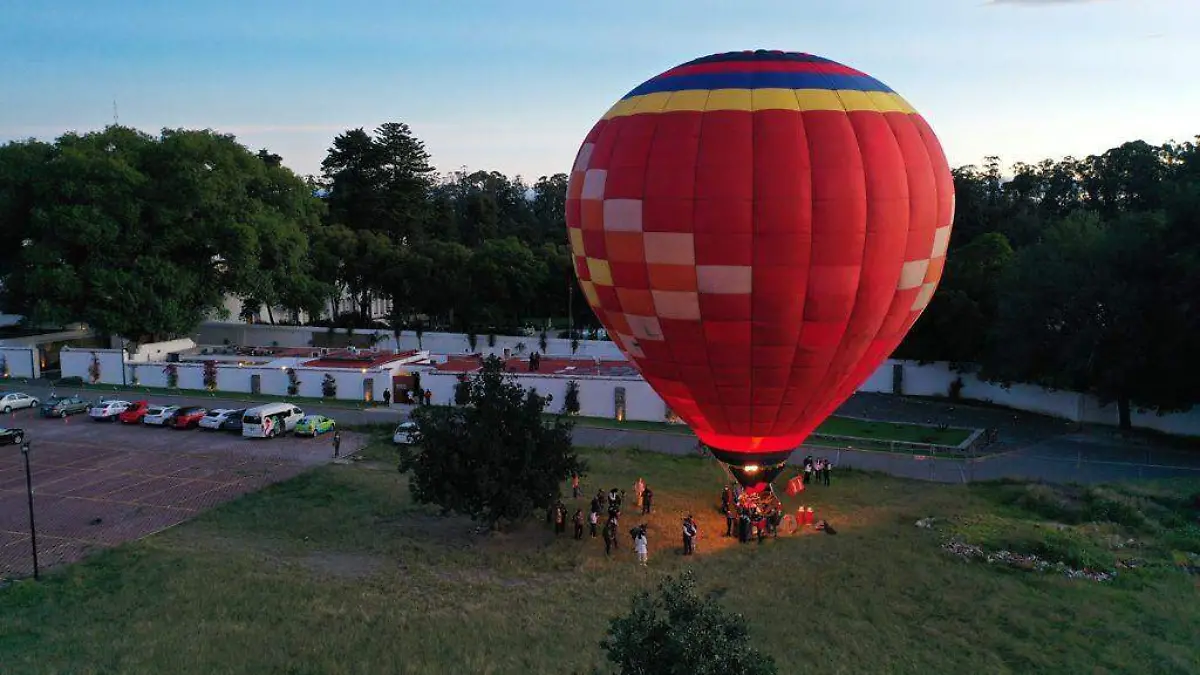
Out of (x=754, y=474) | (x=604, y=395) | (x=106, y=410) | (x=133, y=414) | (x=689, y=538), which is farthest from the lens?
(x=604, y=395)

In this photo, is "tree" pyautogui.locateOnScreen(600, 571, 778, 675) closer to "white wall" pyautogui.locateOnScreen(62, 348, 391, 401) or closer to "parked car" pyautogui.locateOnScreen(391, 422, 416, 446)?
"parked car" pyautogui.locateOnScreen(391, 422, 416, 446)

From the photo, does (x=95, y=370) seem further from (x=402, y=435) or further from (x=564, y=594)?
(x=564, y=594)

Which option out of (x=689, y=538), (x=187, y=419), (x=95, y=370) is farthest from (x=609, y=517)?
(x=95, y=370)

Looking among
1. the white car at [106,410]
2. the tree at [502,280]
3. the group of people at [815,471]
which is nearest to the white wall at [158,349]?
the white car at [106,410]

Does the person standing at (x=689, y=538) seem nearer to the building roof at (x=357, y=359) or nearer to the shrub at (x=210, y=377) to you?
the building roof at (x=357, y=359)

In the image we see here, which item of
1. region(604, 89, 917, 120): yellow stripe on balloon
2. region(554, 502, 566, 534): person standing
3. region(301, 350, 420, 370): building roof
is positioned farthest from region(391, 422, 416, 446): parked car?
region(604, 89, 917, 120): yellow stripe on balloon

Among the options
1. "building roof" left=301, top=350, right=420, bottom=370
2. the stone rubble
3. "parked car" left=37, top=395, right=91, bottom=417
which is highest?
"building roof" left=301, top=350, right=420, bottom=370
